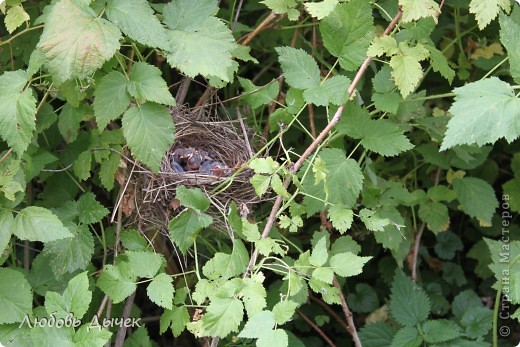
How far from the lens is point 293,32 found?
249cm

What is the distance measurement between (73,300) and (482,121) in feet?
3.63

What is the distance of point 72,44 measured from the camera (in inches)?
59.8

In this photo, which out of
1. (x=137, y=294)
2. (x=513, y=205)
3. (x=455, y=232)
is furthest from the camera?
(x=455, y=232)

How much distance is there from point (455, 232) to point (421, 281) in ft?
1.11

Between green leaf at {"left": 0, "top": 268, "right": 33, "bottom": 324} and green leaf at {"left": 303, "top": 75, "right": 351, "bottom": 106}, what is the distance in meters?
0.93

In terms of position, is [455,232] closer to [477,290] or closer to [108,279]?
[477,290]

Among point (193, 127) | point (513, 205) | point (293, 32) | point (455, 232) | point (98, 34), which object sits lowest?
point (455, 232)

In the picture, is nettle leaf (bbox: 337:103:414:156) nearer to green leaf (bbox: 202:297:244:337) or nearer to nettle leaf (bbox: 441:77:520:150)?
nettle leaf (bbox: 441:77:520:150)

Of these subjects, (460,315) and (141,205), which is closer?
(141,205)

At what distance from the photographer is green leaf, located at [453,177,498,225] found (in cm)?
243

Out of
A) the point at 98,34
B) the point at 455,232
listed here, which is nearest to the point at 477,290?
the point at 455,232

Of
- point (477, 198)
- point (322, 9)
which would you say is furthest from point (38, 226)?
point (477, 198)

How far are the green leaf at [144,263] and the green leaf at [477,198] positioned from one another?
1.20m

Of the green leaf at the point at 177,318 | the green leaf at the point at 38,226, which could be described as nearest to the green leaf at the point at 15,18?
the green leaf at the point at 38,226
